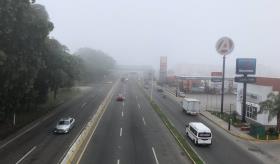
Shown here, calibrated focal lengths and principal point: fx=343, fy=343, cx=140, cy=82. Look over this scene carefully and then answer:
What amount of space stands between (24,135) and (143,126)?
585 inches

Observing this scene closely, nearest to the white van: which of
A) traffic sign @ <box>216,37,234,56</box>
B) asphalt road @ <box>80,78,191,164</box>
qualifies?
asphalt road @ <box>80,78,191,164</box>

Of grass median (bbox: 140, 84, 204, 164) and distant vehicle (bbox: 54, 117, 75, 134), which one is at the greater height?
distant vehicle (bbox: 54, 117, 75, 134)

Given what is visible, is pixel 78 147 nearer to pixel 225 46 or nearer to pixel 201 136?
pixel 201 136

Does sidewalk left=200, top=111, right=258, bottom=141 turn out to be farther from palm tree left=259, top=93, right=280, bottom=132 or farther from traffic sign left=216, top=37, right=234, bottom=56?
traffic sign left=216, top=37, right=234, bottom=56

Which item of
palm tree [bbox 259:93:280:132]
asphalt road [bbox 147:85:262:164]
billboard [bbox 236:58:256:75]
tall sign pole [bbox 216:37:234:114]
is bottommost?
asphalt road [bbox 147:85:262:164]

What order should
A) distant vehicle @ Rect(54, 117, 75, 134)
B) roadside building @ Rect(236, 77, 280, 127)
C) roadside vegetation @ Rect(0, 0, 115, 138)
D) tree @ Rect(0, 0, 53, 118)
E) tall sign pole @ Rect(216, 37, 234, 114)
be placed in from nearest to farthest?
tree @ Rect(0, 0, 53, 118) < roadside vegetation @ Rect(0, 0, 115, 138) < distant vehicle @ Rect(54, 117, 75, 134) < roadside building @ Rect(236, 77, 280, 127) < tall sign pole @ Rect(216, 37, 234, 114)

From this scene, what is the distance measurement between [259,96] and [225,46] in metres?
11.3

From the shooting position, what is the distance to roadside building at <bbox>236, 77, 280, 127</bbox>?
47656 millimetres

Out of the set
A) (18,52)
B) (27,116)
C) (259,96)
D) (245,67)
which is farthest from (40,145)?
(259,96)

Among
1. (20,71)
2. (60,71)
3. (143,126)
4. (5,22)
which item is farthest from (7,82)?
(60,71)

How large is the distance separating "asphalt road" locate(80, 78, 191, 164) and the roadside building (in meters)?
14.3

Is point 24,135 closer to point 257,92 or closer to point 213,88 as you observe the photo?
point 257,92

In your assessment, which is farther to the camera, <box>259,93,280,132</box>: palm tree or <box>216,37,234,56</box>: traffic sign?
<box>216,37,234,56</box>: traffic sign

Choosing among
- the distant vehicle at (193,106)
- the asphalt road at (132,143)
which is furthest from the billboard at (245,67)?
the asphalt road at (132,143)
